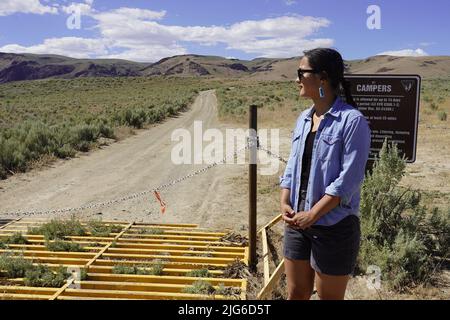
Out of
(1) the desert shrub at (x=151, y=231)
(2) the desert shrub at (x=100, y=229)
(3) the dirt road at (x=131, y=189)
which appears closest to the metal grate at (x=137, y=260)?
(1) the desert shrub at (x=151, y=231)

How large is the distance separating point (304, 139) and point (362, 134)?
394 mm

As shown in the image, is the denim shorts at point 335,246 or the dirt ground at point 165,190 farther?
the dirt ground at point 165,190

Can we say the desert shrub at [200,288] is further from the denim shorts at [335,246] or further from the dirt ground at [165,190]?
the denim shorts at [335,246]

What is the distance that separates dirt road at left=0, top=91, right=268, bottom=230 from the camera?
296 inches

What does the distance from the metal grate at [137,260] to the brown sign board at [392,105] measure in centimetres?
241

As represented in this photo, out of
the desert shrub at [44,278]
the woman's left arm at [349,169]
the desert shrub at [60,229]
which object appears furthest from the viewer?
the desert shrub at [60,229]

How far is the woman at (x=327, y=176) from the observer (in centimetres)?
263

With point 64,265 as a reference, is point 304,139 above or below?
above

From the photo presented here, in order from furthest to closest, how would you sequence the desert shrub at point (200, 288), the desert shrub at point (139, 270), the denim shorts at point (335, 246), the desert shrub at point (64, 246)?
the desert shrub at point (64, 246) < the desert shrub at point (139, 270) < the desert shrub at point (200, 288) < the denim shorts at point (335, 246)

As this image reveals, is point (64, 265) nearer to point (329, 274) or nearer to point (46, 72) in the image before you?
point (329, 274)

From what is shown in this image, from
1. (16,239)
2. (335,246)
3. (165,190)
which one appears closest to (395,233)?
(335,246)

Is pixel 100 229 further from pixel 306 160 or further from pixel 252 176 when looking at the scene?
pixel 306 160

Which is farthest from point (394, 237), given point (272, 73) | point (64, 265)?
Result: point (272, 73)

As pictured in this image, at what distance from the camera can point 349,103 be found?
286 centimetres
